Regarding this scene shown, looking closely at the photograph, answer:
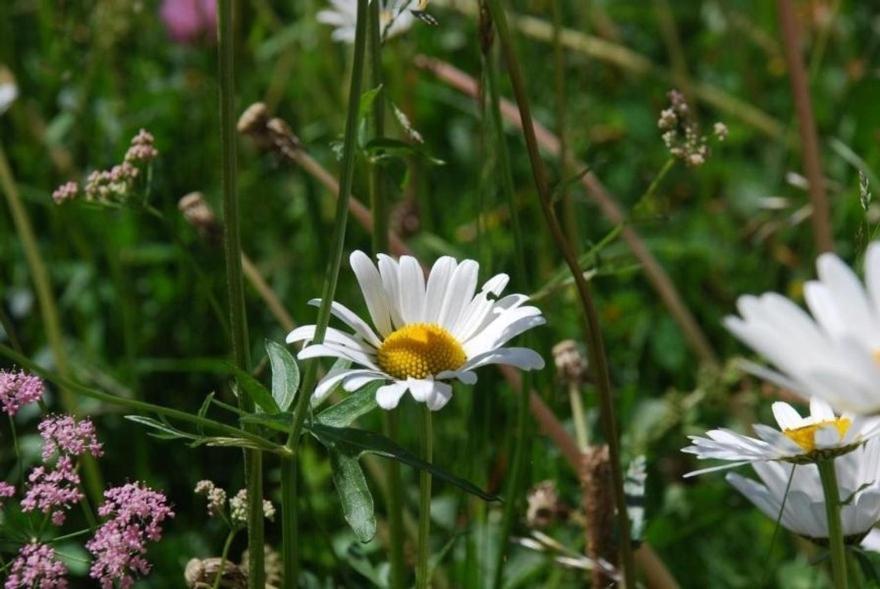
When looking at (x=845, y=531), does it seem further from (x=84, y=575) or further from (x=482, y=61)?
(x=84, y=575)

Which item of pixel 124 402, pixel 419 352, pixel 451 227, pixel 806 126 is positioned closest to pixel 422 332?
pixel 419 352

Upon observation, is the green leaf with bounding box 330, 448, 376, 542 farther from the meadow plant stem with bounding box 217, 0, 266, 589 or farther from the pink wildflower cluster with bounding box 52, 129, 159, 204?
the pink wildflower cluster with bounding box 52, 129, 159, 204

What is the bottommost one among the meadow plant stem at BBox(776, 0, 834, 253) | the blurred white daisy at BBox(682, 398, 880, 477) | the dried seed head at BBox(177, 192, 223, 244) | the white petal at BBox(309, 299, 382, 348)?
the blurred white daisy at BBox(682, 398, 880, 477)

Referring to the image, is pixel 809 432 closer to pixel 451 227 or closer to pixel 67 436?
pixel 67 436

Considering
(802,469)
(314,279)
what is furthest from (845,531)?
(314,279)

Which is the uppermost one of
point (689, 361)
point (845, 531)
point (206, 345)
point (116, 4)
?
point (116, 4)

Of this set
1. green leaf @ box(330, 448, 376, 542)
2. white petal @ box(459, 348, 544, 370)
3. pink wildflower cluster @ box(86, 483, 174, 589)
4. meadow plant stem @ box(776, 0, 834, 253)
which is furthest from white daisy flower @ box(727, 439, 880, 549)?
meadow plant stem @ box(776, 0, 834, 253)

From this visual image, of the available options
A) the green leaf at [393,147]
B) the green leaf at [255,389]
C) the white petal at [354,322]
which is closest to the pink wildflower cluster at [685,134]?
the green leaf at [393,147]
